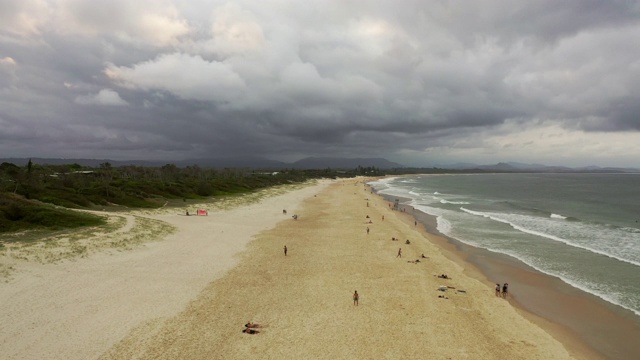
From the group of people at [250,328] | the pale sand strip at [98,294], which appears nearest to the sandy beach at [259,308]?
the pale sand strip at [98,294]

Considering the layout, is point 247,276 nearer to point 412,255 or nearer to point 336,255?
point 336,255

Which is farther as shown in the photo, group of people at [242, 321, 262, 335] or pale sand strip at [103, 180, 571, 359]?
group of people at [242, 321, 262, 335]

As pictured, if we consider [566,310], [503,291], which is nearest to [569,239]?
[566,310]

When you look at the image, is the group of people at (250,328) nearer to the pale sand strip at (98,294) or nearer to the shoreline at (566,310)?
the pale sand strip at (98,294)

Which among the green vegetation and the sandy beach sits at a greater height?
the green vegetation

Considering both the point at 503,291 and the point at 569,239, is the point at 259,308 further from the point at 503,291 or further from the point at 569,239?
the point at 569,239

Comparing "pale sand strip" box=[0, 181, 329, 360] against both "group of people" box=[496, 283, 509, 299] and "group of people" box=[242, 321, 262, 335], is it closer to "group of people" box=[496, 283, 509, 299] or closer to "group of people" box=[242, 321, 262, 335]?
"group of people" box=[242, 321, 262, 335]

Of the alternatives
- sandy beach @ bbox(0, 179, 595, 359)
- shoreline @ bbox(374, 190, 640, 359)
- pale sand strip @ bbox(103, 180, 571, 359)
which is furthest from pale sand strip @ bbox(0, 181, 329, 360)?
shoreline @ bbox(374, 190, 640, 359)
